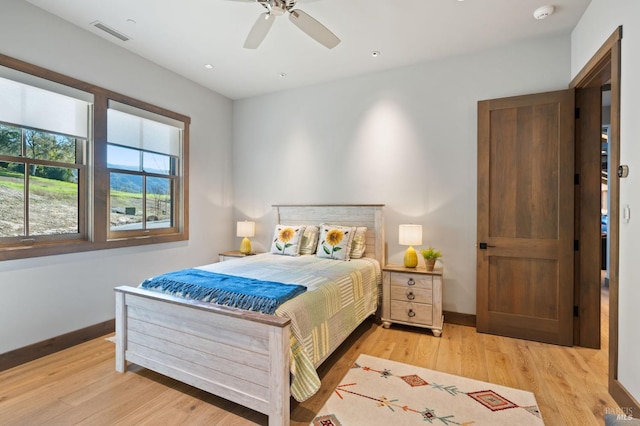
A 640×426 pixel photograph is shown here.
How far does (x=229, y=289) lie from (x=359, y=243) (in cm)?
189

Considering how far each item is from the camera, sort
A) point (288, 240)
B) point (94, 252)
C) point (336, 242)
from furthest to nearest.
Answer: point (288, 240), point (336, 242), point (94, 252)

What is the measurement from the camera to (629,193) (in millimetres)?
1942

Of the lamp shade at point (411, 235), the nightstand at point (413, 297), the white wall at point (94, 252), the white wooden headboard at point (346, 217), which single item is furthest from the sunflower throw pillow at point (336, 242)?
the white wall at point (94, 252)

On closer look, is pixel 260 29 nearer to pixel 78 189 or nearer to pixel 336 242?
pixel 336 242

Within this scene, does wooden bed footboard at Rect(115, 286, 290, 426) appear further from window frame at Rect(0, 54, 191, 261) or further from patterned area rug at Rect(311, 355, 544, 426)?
window frame at Rect(0, 54, 191, 261)

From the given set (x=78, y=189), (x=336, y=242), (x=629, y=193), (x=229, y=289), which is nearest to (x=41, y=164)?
(x=78, y=189)

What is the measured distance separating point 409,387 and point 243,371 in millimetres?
1185

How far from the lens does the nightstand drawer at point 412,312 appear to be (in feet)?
10.3

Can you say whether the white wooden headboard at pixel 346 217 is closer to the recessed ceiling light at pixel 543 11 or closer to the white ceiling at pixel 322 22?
the white ceiling at pixel 322 22

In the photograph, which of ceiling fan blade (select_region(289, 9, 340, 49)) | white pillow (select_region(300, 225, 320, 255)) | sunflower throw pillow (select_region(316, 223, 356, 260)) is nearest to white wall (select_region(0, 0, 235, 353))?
white pillow (select_region(300, 225, 320, 255))

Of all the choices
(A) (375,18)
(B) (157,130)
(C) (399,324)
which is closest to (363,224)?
(C) (399,324)

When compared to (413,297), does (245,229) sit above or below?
above

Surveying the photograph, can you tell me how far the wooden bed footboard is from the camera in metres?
1.73

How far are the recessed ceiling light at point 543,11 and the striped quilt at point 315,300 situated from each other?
2738 millimetres
